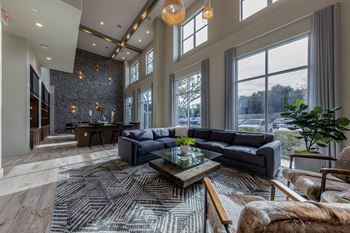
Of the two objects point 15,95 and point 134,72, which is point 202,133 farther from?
point 134,72

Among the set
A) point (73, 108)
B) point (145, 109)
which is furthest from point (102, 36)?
point (73, 108)

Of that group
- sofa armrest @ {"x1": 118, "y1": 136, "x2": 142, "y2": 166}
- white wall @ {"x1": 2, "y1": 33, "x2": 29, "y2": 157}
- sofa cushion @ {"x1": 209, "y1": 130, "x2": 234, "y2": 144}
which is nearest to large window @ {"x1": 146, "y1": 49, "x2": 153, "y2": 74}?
white wall @ {"x1": 2, "y1": 33, "x2": 29, "y2": 157}

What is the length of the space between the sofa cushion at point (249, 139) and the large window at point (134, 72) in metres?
9.07

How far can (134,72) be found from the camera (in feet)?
39.6

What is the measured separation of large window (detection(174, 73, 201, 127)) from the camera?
6535mm

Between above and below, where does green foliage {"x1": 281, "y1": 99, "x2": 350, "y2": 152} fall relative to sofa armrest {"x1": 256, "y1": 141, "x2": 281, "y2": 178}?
above

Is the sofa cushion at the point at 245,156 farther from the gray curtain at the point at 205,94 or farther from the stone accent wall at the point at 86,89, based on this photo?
the stone accent wall at the point at 86,89

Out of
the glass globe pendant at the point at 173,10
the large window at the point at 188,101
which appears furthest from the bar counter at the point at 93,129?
the glass globe pendant at the point at 173,10

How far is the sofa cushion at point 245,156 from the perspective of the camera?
3.11 metres

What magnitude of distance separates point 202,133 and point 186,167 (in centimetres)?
267

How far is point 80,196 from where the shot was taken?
2.40 metres

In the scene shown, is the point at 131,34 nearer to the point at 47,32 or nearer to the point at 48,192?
the point at 47,32

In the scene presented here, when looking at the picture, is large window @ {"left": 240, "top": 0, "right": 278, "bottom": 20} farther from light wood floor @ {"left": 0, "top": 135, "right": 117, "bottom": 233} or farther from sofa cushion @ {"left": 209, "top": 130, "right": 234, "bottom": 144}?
light wood floor @ {"left": 0, "top": 135, "right": 117, "bottom": 233}

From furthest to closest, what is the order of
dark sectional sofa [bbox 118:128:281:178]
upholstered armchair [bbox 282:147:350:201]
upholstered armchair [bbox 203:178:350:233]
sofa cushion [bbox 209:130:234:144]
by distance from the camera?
sofa cushion [bbox 209:130:234:144], dark sectional sofa [bbox 118:128:281:178], upholstered armchair [bbox 282:147:350:201], upholstered armchair [bbox 203:178:350:233]
